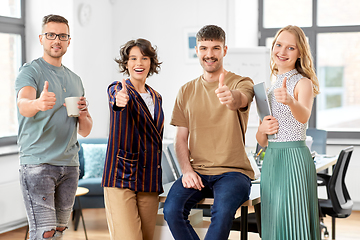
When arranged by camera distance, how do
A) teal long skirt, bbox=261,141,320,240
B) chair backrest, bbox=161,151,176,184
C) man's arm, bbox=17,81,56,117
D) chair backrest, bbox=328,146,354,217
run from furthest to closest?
chair backrest, bbox=328,146,354,217 → chair backrest, bbox=161,151,176,184 → teal long skirt, bbox=261,141,320,240 → man's arm, bbox=17,81,56,117

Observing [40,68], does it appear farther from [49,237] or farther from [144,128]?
[49,237]

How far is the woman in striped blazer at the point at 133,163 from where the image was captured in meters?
2.25

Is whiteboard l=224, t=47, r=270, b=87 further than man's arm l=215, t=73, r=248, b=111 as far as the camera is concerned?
Yes

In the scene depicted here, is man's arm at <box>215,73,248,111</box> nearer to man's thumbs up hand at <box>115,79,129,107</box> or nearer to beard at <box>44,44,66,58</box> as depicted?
man's thumbs up hand at <box>115,79,129,107</box>

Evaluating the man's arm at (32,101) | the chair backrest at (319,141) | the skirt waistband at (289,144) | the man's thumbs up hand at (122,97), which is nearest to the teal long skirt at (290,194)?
the skirt waistband at (289,144)

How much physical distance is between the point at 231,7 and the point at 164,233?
375 centimetres

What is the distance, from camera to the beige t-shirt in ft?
7.57

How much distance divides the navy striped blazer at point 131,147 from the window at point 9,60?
8.86 ft

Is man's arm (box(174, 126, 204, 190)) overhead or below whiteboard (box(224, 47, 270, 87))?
below

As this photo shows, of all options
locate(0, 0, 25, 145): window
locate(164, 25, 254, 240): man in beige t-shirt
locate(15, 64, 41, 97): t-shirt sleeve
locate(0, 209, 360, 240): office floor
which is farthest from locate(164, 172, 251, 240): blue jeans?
locate(0, 0, 25, 145): window

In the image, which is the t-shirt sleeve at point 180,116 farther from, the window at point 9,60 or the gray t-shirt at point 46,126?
the window at point 9,60

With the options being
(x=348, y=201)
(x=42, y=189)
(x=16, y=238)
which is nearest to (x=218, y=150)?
(x=42, y=189)

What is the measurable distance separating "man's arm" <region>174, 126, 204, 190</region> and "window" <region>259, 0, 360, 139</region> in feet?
12.4

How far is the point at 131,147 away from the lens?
2.28 meters
